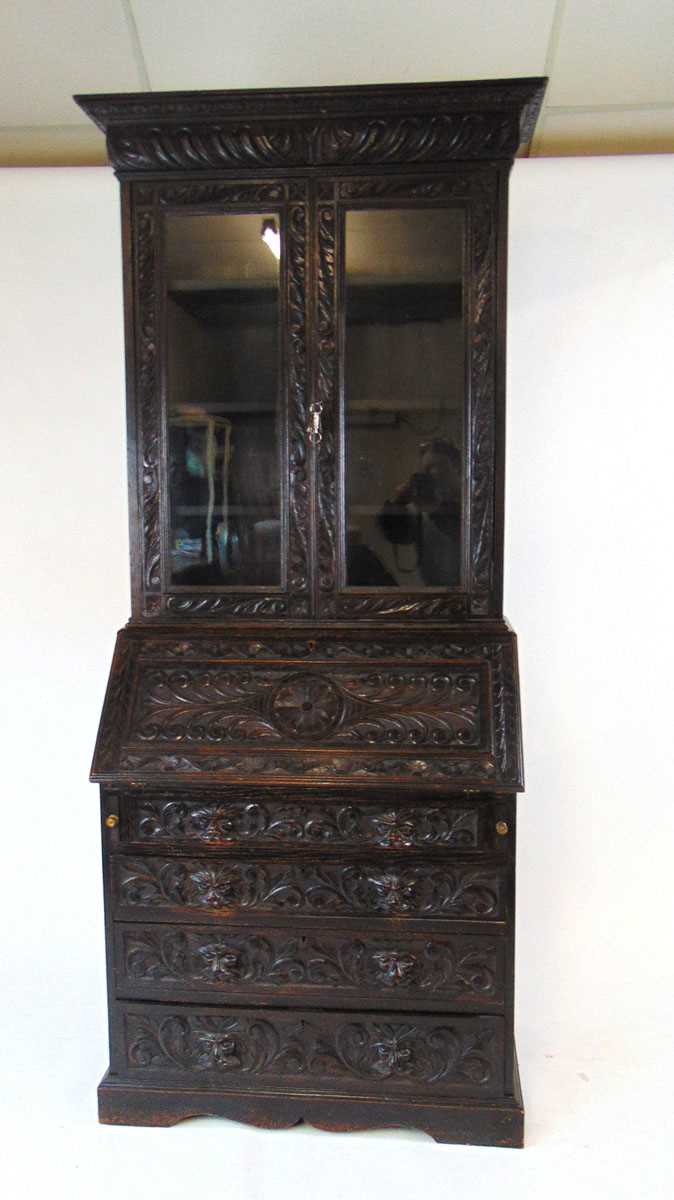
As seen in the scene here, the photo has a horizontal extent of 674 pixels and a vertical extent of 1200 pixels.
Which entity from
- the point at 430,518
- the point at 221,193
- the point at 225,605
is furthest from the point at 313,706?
the point at 221,193

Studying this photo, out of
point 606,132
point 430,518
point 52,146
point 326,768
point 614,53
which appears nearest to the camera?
point 326,768

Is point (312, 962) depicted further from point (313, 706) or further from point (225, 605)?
point (225, 605)

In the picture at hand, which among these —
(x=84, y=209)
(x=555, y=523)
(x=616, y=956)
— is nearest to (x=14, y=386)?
(x=84, y=209)

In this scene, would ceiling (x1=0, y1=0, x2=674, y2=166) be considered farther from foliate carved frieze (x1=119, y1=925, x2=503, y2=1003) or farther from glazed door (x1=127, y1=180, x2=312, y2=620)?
foliate carved frieze (x1=119, y1=925, x2=503, y2=1003)

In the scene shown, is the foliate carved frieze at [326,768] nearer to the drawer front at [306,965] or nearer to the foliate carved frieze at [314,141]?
the drawer front at [306,965]

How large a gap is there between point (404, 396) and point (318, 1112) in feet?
4.77

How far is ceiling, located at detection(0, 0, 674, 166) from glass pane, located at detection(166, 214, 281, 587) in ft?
2.04

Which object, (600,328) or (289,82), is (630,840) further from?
(289,82)

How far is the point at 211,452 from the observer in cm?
193

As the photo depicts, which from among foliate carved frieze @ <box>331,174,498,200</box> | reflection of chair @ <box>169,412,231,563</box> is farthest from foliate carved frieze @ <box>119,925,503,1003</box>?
foliate carved frieze @ <box>331,174,498,200</box>

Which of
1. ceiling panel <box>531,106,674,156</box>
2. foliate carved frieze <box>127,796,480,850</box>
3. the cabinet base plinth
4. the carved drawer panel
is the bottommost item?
the cabinet base plinth

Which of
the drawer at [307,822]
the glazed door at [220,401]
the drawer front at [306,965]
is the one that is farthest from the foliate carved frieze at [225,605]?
the drawer front at [306,965]

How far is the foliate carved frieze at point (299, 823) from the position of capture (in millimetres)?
1801

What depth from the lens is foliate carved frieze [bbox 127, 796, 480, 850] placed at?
1801mm
